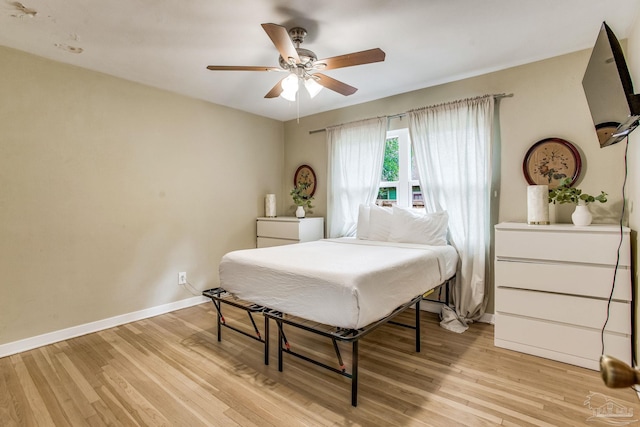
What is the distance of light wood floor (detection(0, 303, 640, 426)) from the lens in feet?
5.64

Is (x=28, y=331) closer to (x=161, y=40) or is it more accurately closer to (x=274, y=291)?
(x=274, y=291)

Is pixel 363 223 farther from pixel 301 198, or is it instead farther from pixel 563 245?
pixel 563 245

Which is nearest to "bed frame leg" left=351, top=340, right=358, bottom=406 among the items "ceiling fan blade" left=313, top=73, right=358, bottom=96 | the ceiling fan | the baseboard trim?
the ceiling fan

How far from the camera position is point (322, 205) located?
4375mm

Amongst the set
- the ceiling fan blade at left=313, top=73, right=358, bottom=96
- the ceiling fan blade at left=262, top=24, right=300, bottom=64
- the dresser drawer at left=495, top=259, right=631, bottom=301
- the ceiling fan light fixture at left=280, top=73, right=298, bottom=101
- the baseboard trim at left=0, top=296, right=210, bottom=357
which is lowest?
the baseboard trim at left=0, top=296, right=210, bottom=357

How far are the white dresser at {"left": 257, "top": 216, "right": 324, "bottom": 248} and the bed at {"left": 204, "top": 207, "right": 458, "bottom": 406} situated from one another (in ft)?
3.17

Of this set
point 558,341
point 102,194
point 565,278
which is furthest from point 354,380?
point 102,194

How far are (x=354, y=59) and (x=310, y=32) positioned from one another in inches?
19.6

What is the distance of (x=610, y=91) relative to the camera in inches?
68.4

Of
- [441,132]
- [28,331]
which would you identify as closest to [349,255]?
[441,132]

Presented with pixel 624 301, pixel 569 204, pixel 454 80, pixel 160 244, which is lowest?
pixel 624 301

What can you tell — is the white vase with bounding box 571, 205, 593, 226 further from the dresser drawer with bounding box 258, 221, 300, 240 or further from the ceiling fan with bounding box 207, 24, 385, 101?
the dresser drawer with bounding box 258, 221, 300, 240

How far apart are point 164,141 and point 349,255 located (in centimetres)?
243

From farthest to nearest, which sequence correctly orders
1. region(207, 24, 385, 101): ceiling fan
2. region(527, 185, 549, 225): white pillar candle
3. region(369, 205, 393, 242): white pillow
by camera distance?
region(369, 205, 393, 242): white pillow < region(527, 185, 549, 225): white pillar candle < region(207, 24, 385, 101): ceiling fan
